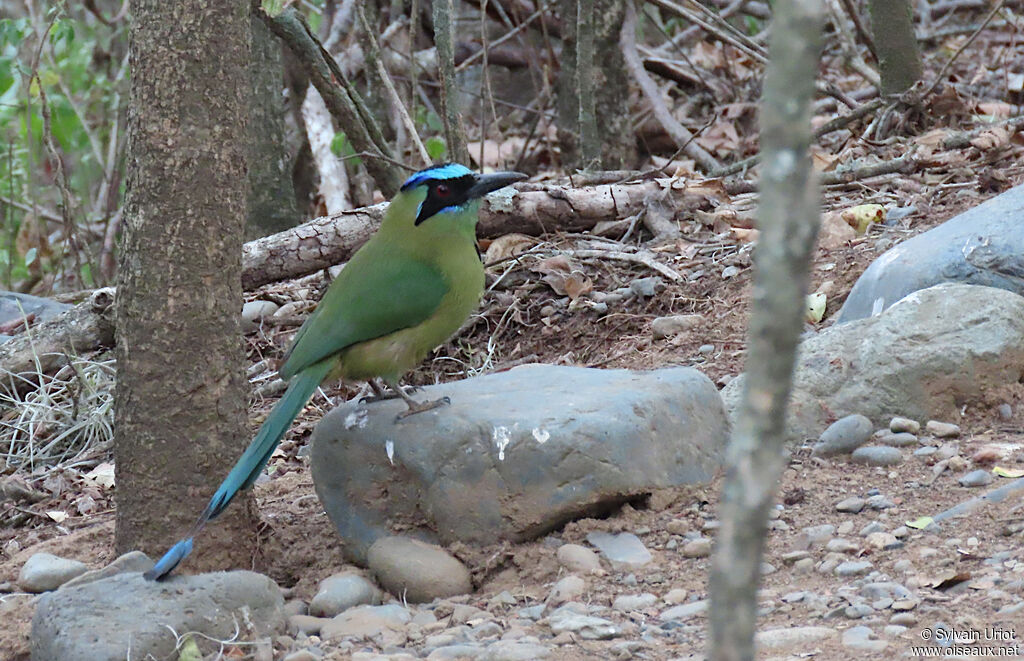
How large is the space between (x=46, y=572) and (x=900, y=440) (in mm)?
2422

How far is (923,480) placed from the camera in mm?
3184

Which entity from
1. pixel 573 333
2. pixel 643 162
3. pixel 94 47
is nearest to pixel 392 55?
pixel 643 162

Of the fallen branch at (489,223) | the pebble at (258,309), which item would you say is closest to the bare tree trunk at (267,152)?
the pebble at (258,309)

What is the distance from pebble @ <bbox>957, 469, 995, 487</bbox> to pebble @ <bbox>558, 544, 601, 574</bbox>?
98 cm

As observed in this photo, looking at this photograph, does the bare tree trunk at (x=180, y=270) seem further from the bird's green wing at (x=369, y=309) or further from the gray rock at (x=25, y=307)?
the gray rock at (x=25, y=307)

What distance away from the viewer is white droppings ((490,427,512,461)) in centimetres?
309

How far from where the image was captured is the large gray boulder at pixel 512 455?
10.1ft

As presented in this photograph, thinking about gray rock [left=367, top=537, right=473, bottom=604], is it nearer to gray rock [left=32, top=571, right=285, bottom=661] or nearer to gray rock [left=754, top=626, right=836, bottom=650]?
gray rock [left=32, top=571, right=285, bottom=661]

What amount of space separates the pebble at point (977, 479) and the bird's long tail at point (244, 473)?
1.74 meters

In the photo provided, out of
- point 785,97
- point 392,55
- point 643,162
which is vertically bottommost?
point 643,162

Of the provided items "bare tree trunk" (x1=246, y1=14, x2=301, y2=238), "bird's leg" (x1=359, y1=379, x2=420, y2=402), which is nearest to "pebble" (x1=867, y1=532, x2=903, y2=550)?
"bird's leg" (x1=359, y1=379, x2=420, y2=402)

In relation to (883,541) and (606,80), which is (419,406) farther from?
(606,80)

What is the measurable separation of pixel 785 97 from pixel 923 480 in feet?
8.06

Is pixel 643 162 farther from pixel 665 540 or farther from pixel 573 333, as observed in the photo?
pixel 665 540
